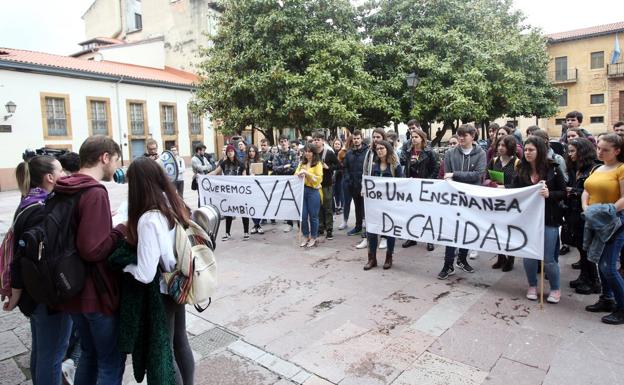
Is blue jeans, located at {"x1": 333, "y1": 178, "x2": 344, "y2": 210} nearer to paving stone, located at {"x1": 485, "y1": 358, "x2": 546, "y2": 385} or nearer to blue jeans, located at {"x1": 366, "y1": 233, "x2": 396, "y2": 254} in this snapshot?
blue jeans, located at {"x1": 366, "y1": 233, "x2": 396, "y2": 254}

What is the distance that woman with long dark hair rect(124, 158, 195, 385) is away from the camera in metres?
2.19

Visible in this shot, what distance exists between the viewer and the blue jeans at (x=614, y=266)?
150 inches

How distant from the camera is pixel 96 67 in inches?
1048

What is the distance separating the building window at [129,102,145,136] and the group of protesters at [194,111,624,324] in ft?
71.3

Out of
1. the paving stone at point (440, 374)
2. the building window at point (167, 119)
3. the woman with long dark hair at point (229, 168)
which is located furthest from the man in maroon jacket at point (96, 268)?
the building window at point (167, 119)

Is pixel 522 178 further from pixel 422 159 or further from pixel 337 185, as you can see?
pixel 337 185

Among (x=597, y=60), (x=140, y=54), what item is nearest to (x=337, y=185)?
(x=140, y=54)

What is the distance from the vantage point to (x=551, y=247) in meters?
4.29

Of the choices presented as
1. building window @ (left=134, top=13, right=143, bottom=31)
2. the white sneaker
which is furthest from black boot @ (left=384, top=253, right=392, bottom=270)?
building window @ (left=134, top=13, right=143, bottom=31)

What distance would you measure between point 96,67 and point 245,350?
27.9m

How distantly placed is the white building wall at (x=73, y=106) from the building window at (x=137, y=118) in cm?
41

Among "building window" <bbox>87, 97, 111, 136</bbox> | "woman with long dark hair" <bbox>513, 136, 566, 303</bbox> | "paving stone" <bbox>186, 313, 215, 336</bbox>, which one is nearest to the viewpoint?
"paving stone" <bbox>186, 313, 215, 336</bbox>

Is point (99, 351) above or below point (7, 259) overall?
below

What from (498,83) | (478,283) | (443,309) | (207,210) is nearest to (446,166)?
(478,283)
